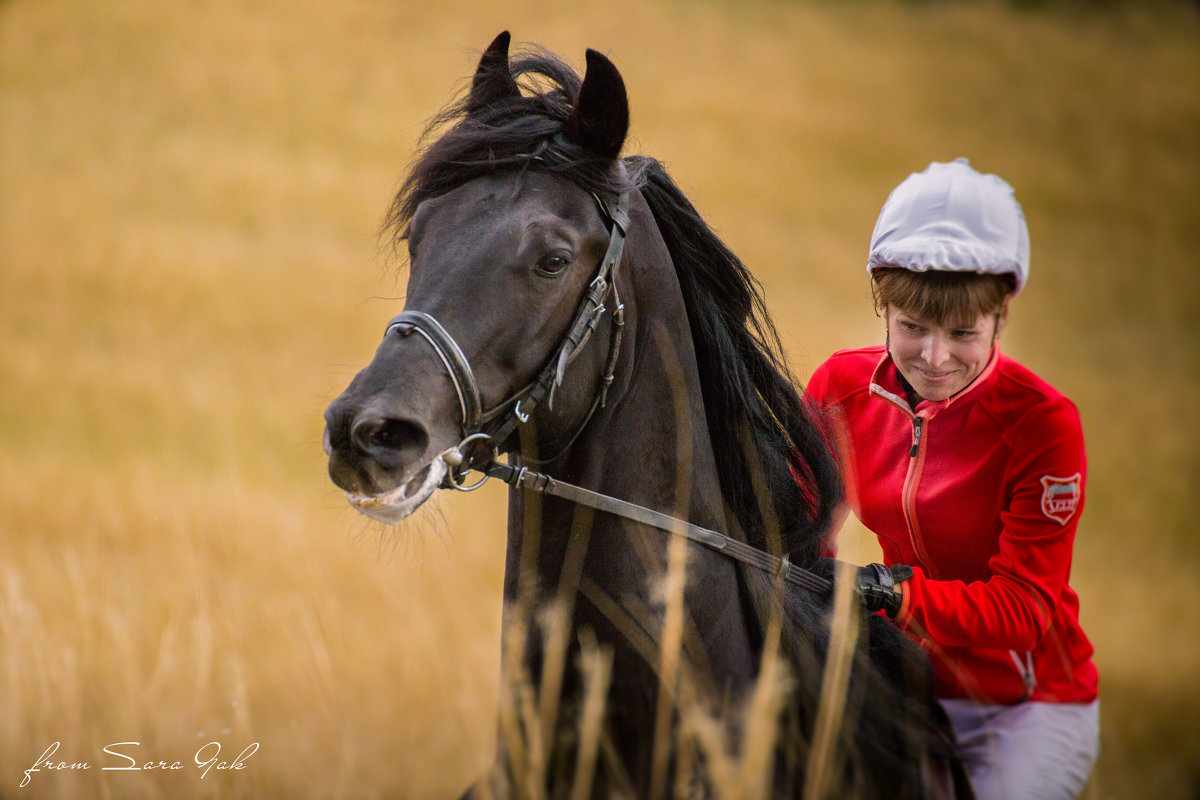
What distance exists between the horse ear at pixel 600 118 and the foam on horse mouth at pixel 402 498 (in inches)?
39.8

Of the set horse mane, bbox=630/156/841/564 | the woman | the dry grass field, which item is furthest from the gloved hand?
horse mane, bbox=630/156/841/564

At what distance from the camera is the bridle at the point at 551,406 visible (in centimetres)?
221

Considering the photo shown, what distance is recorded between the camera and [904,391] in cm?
309

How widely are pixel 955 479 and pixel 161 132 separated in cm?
2124

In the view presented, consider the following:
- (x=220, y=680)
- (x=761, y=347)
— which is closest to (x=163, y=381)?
(x=220, y=680)

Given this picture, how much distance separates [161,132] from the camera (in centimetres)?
2012

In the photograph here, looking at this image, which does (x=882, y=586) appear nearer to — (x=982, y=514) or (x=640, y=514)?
(x=982, y=514)

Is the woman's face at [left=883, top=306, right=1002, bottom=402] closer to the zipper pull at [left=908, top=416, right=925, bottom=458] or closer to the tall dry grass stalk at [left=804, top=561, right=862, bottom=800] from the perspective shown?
the zipper pull at [left=908, top=416, right=925, bottom=458]

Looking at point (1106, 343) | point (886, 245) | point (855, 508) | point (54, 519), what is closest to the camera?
point (886, 245)

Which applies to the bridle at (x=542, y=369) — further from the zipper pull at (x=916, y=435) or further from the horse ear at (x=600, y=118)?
the zipper pull at (x=916, y=435)

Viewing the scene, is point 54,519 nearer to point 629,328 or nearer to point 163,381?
point 163,381

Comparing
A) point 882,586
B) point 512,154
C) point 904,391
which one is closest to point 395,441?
point 512,154

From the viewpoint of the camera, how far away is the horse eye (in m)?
2.38

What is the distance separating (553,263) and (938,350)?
1.21 meters
